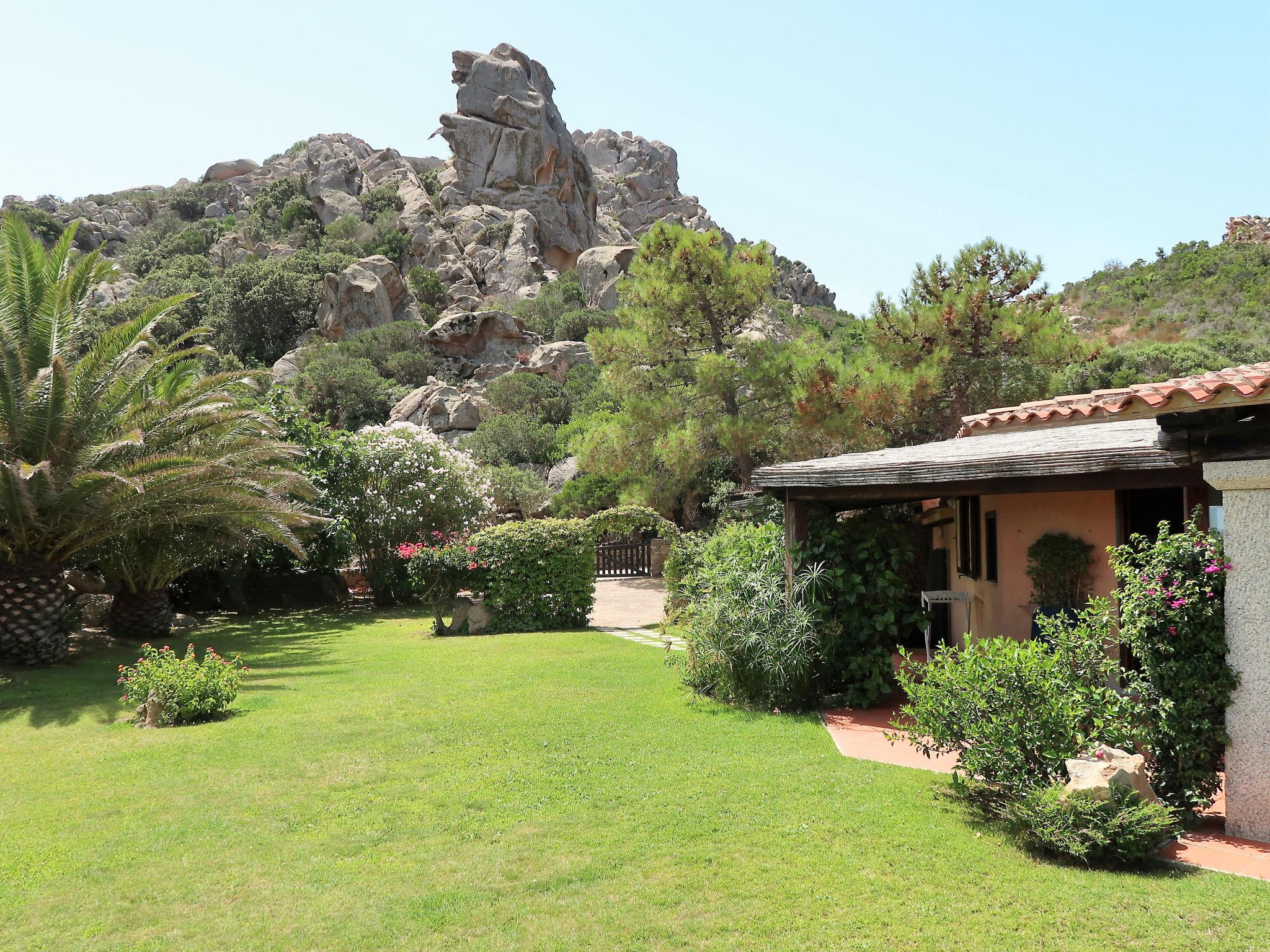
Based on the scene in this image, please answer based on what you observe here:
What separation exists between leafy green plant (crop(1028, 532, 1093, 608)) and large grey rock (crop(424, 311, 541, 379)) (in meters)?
39.2

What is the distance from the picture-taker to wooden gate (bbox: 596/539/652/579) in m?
25.9

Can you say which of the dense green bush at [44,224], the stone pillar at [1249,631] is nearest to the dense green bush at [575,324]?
the stone pillar at [1249,631]

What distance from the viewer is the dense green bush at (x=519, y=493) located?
2945 cm

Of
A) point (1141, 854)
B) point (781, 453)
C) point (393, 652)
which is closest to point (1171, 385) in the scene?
point (1141, 854)

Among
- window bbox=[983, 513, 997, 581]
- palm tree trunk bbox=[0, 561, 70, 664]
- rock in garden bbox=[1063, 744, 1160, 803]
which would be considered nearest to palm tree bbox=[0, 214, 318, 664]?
palm tree trunk bbox=[0, 561, 70, 664]

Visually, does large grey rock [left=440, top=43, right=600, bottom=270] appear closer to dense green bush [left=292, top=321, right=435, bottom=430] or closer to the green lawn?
dense green bush [left=292, top=321, right=435, bottom=430]

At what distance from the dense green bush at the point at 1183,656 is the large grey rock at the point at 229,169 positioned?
9781cm

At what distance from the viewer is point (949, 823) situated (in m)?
5.07

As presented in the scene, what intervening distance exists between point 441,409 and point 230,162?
219ft

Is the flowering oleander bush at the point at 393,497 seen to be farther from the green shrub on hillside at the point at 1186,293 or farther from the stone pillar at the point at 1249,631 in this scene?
the green shrub on hillside at the point at 1186,293

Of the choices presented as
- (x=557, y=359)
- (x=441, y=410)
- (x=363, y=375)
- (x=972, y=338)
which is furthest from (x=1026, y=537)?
(x=363, y=375)

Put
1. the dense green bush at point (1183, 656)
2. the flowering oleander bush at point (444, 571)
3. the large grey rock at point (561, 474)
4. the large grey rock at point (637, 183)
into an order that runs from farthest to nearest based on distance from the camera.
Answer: the large grey rock at point (637, 183) → the large grey rock at point (561, 474) → the flowering oleander bush at point (444, 571) → the dense green bush at point (1183, 656)

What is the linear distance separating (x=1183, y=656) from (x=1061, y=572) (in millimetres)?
3562

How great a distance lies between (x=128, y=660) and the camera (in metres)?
11.5
